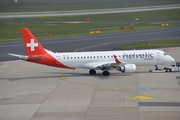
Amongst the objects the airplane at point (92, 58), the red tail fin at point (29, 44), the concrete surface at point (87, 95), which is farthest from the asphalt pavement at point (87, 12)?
the airplane at point (92, 58)

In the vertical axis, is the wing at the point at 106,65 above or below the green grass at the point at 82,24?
below

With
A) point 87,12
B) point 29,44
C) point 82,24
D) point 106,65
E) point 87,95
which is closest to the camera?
point 87,95

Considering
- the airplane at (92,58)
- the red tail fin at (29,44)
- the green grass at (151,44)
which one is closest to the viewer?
the airplane at (92,58)

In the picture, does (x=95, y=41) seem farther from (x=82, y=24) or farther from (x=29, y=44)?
(x=29, y=44)

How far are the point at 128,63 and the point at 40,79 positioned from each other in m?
12.0

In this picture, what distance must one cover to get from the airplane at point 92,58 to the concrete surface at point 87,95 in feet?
4.51

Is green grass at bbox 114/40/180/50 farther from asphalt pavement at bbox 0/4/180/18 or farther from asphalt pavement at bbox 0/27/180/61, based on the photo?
asphalt pavement at bbox 0/4/180/18

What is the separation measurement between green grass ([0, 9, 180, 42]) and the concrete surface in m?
50.0

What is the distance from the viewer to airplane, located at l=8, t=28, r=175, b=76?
5638 cm

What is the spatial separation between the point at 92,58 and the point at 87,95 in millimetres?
12693

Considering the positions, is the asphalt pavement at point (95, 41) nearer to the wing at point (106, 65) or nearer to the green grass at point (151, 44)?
the green grass at point (151, 44)

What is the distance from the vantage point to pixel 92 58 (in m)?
58.1

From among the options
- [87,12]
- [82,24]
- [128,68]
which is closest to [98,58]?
[128,68]

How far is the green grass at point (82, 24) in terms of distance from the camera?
11331 cm
